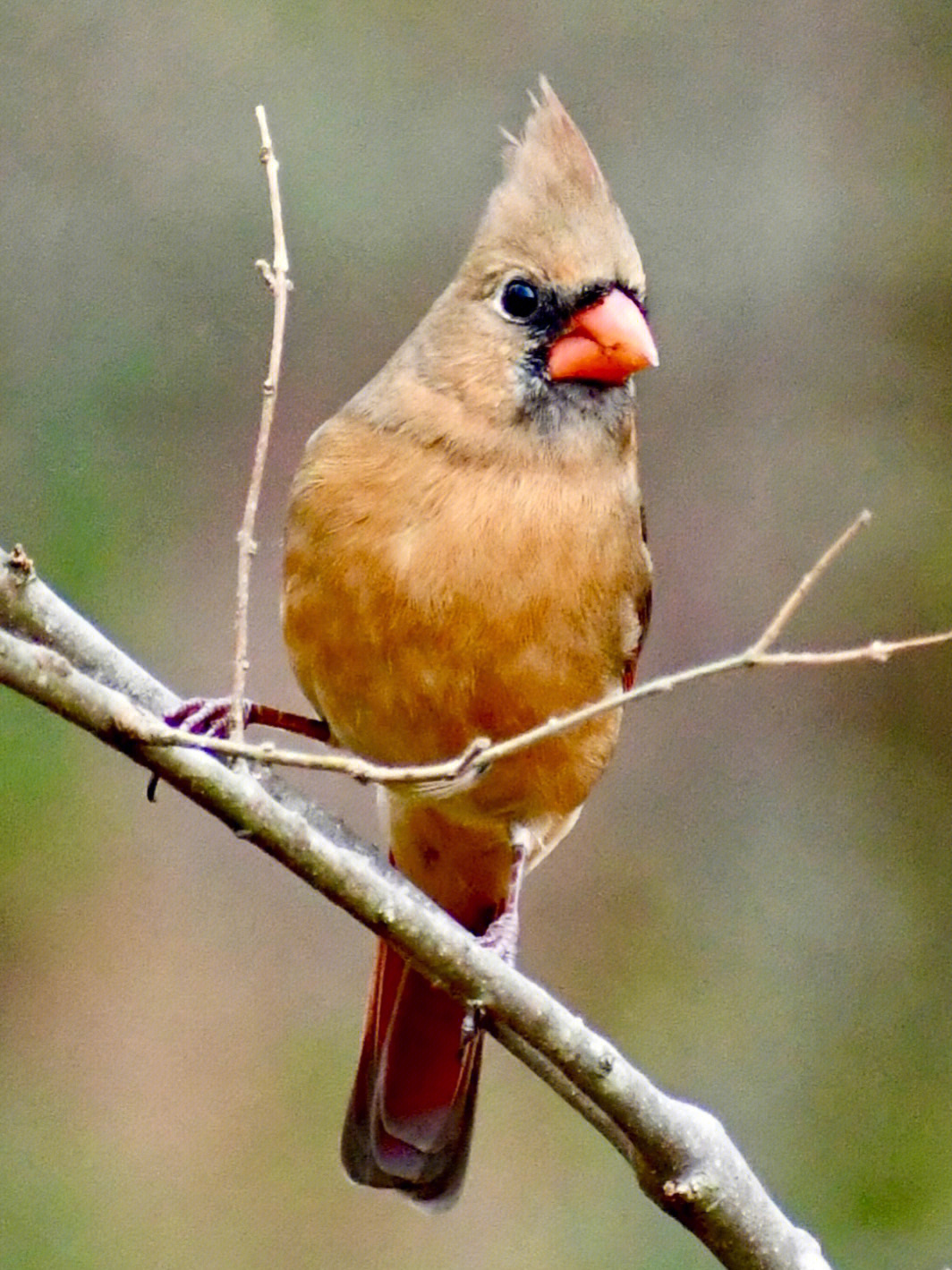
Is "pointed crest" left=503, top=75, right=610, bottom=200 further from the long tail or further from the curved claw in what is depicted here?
the long tail

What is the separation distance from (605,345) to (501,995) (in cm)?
92

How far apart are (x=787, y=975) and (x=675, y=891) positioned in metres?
0.32

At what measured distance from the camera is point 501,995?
6.52 feet

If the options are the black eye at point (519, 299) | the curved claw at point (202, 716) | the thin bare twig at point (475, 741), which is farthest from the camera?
the black eye at point (519, 299)

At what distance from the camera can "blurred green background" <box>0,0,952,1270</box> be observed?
4.03 m

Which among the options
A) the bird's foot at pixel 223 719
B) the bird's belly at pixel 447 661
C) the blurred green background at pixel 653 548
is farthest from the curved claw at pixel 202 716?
the blurred green background at pixel 653 548

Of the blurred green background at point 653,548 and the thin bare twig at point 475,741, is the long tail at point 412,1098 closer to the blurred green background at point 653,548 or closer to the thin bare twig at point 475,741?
the blurred green background at point 653,548

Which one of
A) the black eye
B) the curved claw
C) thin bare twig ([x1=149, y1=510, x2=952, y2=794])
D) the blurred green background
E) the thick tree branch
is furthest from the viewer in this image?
the blurred green background

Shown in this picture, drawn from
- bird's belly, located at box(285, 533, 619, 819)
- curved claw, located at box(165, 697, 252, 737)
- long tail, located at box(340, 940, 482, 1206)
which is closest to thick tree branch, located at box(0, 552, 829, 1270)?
curved claw, located at box(165, 697, 252, 737)

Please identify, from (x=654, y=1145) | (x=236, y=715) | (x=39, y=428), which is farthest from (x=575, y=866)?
(x=236, y=715)

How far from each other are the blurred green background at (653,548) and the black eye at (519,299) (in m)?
1.41

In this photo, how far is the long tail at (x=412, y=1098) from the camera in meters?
2.95

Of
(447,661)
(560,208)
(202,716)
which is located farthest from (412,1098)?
(560,208)

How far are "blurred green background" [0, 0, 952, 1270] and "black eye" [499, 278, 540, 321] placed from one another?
1.41 m
